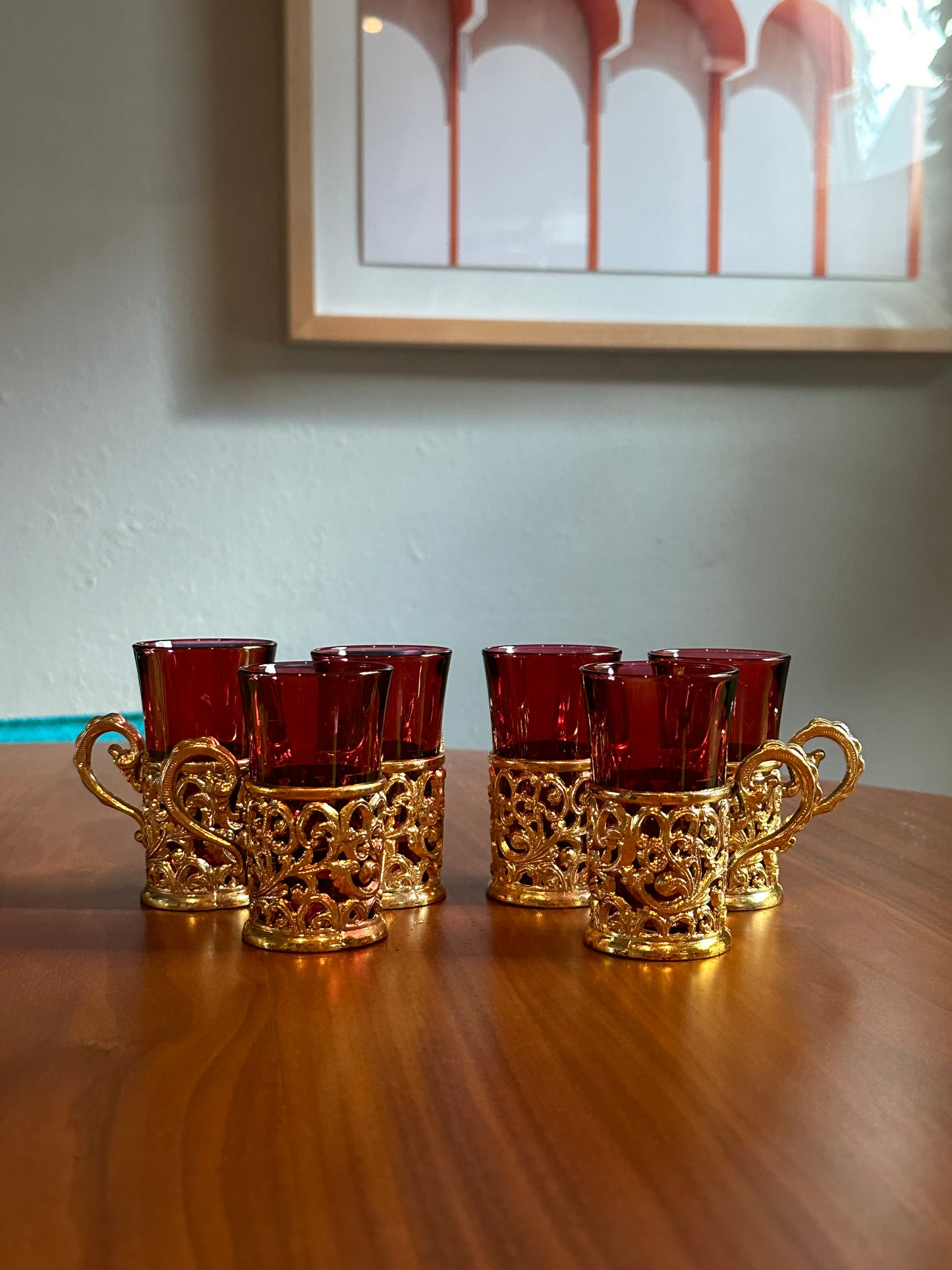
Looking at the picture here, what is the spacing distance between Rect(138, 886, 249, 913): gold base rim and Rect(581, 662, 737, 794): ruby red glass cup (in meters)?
0.23

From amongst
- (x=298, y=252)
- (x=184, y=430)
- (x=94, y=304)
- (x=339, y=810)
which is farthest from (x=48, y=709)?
(x=339, y=810)

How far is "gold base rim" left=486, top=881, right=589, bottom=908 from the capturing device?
742 mm

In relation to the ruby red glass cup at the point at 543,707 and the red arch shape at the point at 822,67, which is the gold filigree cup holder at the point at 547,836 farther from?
the red arch shape at the point at 822,67

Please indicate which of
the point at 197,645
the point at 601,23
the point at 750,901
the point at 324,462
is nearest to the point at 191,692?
the point at 197,645

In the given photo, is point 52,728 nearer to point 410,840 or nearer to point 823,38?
point 410,840

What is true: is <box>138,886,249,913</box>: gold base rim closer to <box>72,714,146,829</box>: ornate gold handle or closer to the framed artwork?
<box>72,714,146,829</box>: ornate gold handle

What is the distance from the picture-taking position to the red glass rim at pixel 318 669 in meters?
0.66

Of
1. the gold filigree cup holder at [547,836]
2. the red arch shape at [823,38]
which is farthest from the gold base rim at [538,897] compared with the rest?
the red arch shape at [823,38]

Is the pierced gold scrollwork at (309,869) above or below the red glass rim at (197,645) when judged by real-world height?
below

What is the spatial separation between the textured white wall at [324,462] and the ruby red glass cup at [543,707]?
1.38m

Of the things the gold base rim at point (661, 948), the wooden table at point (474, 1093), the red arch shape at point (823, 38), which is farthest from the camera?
the red arch shape at point (823, 38)

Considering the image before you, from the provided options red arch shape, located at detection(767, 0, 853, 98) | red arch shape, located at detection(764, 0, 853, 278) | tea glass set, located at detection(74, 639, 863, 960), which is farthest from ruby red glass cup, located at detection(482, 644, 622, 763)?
red arch shape, located at detection(767, 0, 853, 98)

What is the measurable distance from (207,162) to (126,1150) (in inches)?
74.6

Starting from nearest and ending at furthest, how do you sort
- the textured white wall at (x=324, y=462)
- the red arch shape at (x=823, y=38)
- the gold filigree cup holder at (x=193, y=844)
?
1. the gold filigree cup holder at (x=193, y=844)
2. the textured white wall at (x=324, y=462)
3. the red arch shape at (x=823, y=38)
